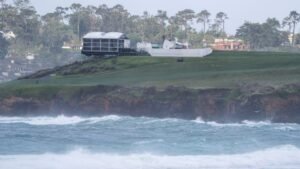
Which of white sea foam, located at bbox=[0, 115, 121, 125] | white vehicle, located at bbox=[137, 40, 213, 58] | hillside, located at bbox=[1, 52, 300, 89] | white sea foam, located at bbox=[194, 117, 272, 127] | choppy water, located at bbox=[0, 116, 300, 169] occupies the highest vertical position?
white vehicle, located at bbox=[137, 40, 213, 58]

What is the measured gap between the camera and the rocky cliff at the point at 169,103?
55.6 m

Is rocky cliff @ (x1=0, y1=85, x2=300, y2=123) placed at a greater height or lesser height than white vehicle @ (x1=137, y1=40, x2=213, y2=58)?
lesser

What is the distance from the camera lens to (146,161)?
35.5 metres

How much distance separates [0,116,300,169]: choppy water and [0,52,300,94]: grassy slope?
9259 millimetres

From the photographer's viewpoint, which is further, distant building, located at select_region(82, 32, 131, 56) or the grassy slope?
distant building, located at select_region(82, 32, 131, 56)

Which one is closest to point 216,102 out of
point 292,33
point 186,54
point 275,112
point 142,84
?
point 275,112

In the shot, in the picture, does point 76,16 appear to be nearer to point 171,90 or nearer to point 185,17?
point 185,17

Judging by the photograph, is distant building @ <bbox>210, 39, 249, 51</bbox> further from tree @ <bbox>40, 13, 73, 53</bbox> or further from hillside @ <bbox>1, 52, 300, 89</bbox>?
hillside @ <bbox>1, 52, 300, 89</bbox>

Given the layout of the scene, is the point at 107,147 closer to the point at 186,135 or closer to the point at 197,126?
the point at 186,135

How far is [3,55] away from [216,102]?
81.2 m

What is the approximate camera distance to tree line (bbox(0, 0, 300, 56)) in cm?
14100

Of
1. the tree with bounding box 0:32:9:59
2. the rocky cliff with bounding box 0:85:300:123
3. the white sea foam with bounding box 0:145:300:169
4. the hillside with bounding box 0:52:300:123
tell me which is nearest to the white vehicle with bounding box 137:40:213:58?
the hillside with bounding box 0:52:300:123

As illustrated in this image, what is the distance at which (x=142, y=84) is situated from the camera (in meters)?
64.2

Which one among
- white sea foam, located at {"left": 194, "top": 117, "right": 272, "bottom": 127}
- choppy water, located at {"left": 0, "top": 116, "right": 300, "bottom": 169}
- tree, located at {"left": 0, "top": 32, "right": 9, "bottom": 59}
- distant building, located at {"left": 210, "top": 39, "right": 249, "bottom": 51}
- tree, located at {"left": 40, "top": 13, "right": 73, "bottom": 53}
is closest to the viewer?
choppy water, located at {"left": 0, "top": 116, "right": 300, "bottom": 169}
